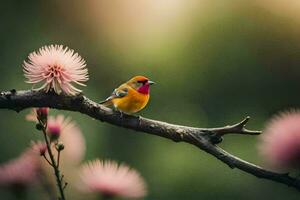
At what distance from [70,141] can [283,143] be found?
21cm

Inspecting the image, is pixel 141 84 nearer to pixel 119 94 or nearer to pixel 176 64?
pixel 119 94

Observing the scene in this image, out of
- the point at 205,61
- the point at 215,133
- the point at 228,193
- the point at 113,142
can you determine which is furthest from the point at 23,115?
the point at 215,133

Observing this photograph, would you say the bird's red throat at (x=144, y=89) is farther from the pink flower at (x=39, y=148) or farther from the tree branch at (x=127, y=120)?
the pink flower at (x=39, y=148)

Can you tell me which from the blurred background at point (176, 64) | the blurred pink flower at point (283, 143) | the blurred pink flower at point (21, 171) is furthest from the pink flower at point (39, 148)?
the blurred background at point (176, 64)

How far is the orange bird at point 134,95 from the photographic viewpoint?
939 mm

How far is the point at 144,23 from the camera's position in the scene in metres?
2.36

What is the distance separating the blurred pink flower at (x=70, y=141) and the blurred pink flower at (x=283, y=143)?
0.57 feet

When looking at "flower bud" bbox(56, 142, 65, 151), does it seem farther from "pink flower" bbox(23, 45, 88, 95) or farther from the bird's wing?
the bird's wing

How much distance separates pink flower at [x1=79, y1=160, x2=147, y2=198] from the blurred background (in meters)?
1.21

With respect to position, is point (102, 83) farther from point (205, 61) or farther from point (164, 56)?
point (205, 61)

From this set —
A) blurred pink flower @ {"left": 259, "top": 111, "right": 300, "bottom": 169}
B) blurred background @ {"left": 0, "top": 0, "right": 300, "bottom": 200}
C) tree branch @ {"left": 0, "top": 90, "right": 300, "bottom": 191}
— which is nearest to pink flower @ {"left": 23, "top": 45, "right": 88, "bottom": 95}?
tree branch @ {"left": 0, "top": 90, "right": 300, "bottom": 191}

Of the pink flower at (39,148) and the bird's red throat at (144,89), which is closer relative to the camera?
the pink flower at (39,148)

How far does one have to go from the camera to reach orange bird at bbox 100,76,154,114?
94 cm

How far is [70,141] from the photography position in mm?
634
